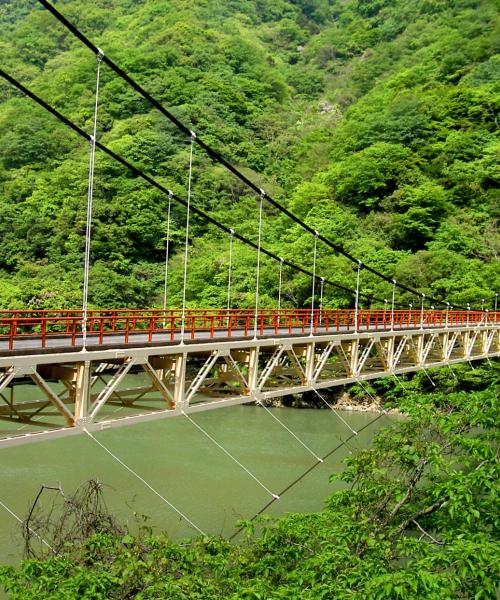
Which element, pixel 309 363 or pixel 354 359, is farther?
pixel 354 359

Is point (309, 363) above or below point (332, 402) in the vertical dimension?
above

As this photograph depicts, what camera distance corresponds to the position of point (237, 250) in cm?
4744

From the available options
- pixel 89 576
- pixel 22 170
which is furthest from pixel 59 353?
pixel 22 170

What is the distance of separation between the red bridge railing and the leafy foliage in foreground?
3348 mm

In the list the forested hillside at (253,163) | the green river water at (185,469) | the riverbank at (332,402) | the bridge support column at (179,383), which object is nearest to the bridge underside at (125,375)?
the bridge support column at (179,383)

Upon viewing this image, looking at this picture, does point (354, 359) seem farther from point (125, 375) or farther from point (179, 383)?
point (179, 383)

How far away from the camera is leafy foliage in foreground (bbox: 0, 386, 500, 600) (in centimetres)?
788

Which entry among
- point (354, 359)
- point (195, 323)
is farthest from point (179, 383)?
point (195, 323)

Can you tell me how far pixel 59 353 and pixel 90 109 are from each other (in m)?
59.3

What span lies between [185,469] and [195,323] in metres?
4.34

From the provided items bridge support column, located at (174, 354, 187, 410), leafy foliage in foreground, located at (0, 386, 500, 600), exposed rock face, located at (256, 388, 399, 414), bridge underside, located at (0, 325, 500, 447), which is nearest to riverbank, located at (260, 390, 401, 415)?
exposed rock face, located at (256, 388, 399, 414)

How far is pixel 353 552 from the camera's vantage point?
393 inches

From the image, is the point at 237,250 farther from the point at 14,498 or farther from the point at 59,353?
the point at 59,353

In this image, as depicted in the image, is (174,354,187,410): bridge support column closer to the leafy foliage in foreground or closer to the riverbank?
the leafy foliage in foreground
